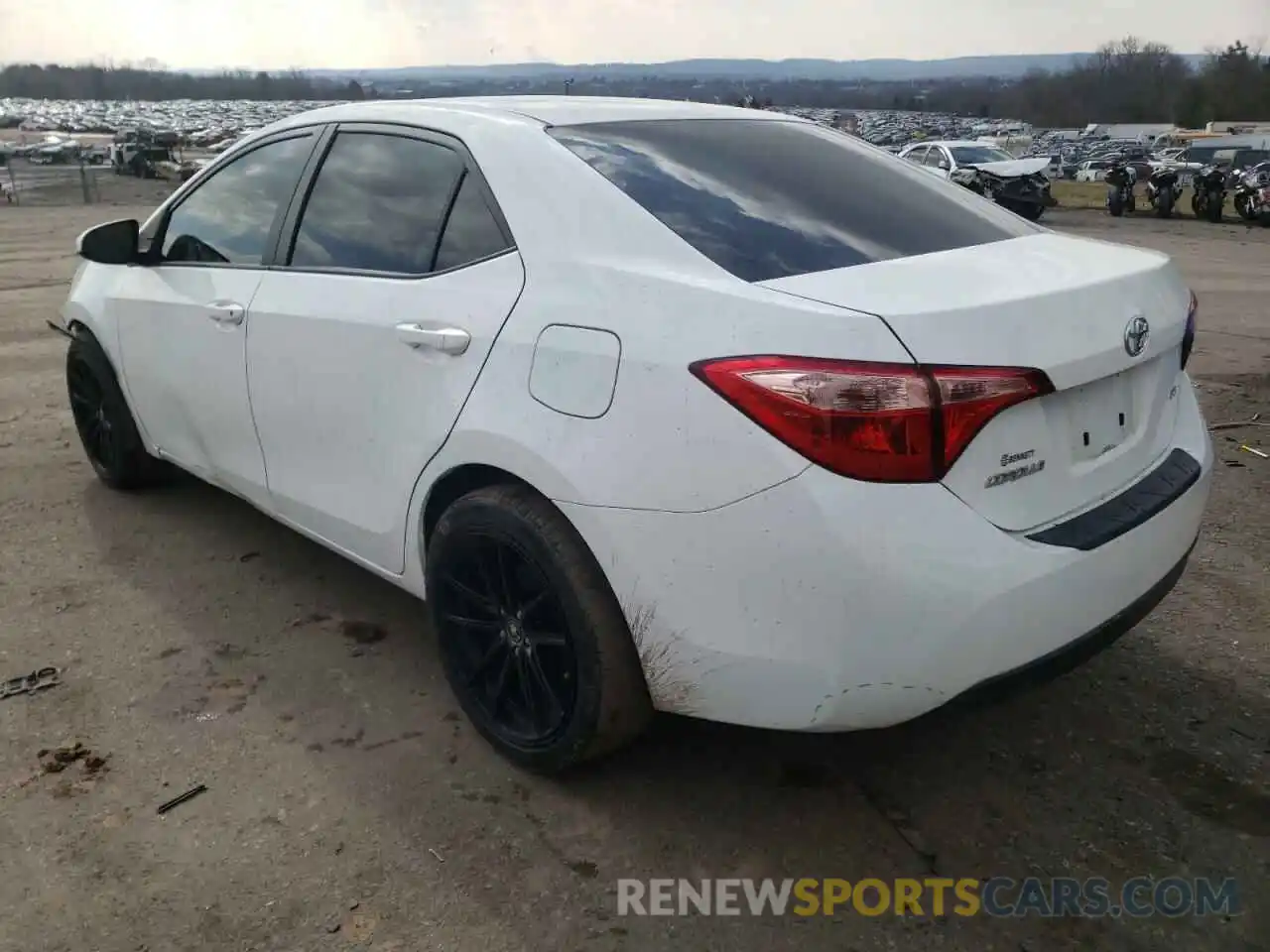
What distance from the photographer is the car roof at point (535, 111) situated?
117 inches

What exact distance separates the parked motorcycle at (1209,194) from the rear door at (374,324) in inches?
876

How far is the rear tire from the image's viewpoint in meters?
4.55

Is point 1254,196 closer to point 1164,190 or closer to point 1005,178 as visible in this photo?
point 1164,190

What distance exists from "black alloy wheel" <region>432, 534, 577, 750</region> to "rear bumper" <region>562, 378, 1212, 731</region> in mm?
270

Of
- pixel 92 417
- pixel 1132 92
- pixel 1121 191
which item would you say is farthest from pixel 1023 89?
pixel 92 417

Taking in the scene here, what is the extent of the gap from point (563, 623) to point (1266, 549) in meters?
3.10

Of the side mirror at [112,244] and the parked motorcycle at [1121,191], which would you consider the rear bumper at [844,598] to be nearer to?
the side mirror at [112,244]

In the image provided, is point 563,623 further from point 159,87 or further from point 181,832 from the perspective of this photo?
point 159,87

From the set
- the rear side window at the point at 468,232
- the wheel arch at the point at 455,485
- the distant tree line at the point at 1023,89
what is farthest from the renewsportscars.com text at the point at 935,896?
the distant tree line at the point at 1023,89

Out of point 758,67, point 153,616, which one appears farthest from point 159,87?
point 153,616

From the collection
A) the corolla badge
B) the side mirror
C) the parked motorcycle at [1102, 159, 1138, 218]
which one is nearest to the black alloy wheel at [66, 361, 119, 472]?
the side mirror

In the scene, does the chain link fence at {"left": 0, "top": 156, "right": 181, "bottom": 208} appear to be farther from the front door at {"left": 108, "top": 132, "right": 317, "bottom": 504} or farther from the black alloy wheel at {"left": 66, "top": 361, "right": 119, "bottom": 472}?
the front door at {"left": 108, "top": 132, "right": 317, "bottom": 504}

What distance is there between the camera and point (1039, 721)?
2.99 m

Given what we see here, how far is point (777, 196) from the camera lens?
2678mm
